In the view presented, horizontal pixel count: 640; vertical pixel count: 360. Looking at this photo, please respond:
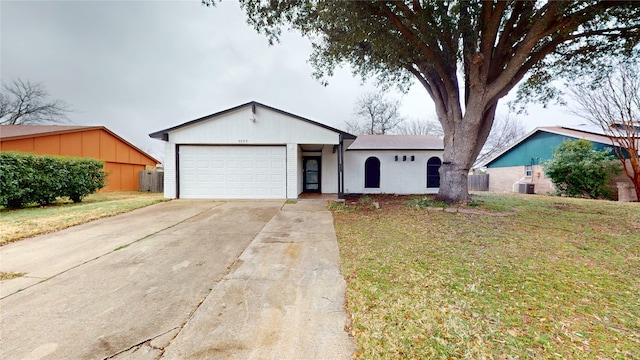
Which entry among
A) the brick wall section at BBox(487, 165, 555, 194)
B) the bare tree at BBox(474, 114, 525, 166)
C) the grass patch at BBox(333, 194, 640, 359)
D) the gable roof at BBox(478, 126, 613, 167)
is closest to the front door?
the grass patch at BBox(333, 194, 640, 359)

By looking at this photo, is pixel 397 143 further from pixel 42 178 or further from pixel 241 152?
pixel 42 178

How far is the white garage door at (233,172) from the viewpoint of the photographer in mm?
10188

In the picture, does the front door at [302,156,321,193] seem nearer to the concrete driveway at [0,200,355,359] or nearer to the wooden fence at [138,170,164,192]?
the concrete driveway at [0,200,355,359]

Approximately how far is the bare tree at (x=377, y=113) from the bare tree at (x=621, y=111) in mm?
15491

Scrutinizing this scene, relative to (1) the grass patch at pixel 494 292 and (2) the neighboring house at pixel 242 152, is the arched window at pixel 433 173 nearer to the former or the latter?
(2) the neighboring house at pixel 242 152

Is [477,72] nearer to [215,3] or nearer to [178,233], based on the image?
[215,3]

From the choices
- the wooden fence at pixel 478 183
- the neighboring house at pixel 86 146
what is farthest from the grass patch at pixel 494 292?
the wooden fence at pixel 478 183

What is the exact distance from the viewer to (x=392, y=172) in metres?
→ 13.6

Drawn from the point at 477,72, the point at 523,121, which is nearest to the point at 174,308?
the point at 477,72

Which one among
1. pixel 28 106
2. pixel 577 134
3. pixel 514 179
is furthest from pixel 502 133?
pixel 28 106

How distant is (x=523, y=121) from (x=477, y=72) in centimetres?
2994

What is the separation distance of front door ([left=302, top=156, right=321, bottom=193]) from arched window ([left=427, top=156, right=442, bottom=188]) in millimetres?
6361

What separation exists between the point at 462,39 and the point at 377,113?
20.3 m

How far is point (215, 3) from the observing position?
6.84 meters
